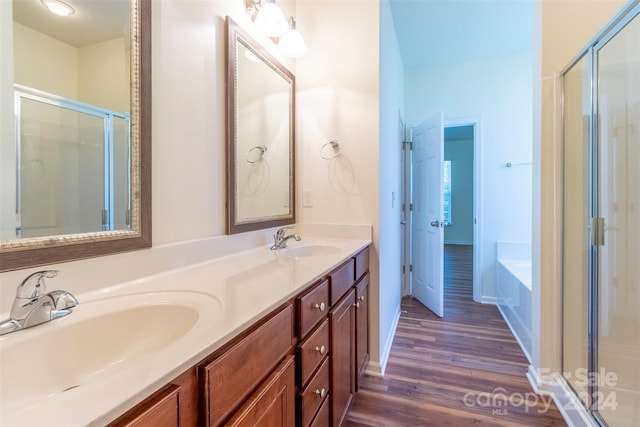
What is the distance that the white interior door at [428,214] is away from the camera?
2.83 m

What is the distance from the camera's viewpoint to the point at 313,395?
42.3 inches

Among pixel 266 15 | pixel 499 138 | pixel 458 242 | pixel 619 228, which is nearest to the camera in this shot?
pixel 619 228

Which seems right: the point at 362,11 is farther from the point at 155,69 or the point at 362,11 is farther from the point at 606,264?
the point at 606,264

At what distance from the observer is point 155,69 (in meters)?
1.05

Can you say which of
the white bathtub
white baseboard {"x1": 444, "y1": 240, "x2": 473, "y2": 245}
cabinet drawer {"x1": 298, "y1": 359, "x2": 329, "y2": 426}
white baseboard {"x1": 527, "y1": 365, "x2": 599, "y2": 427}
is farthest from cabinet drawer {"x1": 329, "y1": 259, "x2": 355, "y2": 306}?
white baseboard {"x1": 444, "y1": 240, "x2": 473, "y2": 245}

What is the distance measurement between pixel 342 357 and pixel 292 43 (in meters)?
1.73

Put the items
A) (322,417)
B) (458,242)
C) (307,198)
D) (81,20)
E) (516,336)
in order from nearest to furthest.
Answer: (81,20)
(322,417)
(307,198)
(516,336)
(458,242)

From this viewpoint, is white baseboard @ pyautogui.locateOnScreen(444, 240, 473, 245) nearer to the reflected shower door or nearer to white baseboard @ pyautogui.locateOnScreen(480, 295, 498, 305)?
white baseboard @ pyautogui.locateOnScreen(480, 295, 498, 305)

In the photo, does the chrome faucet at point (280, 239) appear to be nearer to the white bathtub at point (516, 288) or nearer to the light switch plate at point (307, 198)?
the light switch plate at point (307, 198)

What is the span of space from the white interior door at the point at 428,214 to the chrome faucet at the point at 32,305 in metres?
2.75

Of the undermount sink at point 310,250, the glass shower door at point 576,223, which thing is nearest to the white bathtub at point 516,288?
the glass shower door at point 576,223

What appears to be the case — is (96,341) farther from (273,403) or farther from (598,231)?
(598,231)

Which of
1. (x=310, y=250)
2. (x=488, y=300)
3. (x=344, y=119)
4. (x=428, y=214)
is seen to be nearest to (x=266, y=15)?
(x=344, y=119)

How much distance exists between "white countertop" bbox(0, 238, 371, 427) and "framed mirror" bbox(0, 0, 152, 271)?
0.19 m
